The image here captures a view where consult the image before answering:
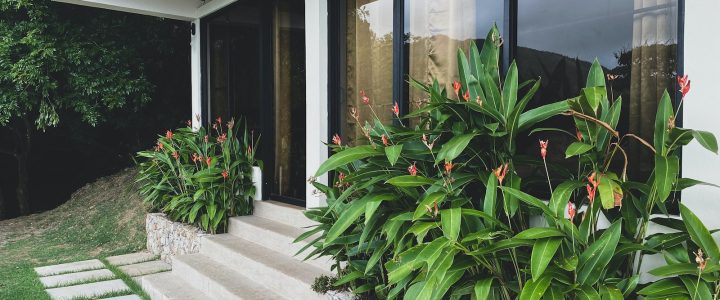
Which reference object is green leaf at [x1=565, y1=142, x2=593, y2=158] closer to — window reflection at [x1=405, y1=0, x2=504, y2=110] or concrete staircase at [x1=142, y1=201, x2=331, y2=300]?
window reflection at [x1=405, y1=0, x2=504, y2=110]

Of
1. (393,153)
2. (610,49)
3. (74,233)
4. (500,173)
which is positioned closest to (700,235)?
(500,173)

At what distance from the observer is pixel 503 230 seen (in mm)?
1841

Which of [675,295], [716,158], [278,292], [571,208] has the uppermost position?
[716,158]

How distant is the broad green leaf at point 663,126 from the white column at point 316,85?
7.94 ft

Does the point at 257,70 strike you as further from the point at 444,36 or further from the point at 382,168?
the point at 382,168

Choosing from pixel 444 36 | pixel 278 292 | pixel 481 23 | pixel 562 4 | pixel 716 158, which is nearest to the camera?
pixel 716 158

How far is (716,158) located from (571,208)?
2.08 feet

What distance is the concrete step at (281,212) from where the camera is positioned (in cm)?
385

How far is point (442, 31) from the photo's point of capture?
9.62 ft

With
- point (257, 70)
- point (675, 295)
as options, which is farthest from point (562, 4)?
point (257, 70)

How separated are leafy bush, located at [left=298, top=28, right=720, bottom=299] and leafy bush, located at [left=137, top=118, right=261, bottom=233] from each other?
2102mm

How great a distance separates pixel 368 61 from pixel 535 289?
7.48 feet

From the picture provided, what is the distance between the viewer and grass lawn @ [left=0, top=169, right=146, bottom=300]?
441 centimetres

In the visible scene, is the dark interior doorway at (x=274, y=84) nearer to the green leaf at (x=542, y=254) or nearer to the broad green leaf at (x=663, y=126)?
the green leaf at (x=542, y=254)
